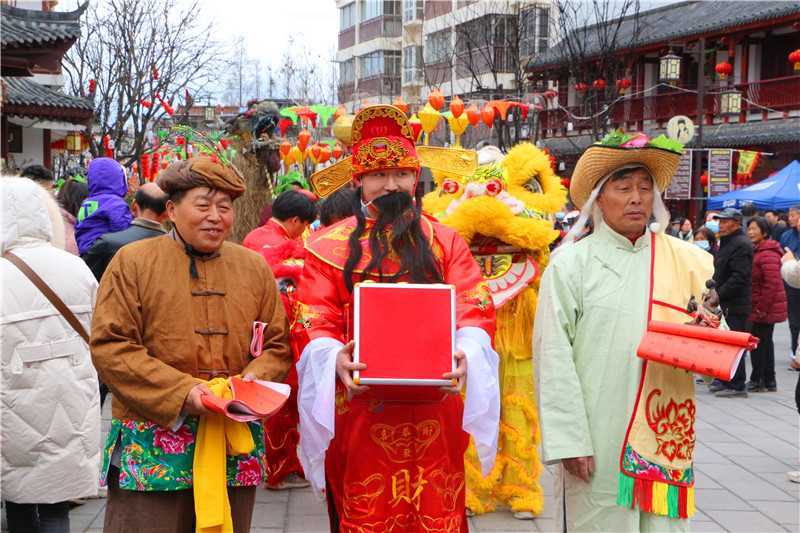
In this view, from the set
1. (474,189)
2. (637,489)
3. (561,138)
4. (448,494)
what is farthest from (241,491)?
(561,138)

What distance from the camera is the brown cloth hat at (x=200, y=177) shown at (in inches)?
118

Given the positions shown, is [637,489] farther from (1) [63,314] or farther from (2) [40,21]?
(2) [40,21]

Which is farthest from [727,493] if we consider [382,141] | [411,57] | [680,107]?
[411,57]

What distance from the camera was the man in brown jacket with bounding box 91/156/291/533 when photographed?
2.84m

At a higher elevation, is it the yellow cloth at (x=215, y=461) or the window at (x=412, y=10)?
the window at (x=412, y=10)

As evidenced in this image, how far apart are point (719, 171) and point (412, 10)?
925 inches

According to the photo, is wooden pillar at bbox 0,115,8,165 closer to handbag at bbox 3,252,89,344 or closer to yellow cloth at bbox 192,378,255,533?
handbag at bbox 3,252,89,344

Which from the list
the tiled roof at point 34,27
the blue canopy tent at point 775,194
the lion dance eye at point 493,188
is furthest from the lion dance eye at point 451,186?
the blue canopy tent at point 775,194

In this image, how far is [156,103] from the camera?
69.5ft

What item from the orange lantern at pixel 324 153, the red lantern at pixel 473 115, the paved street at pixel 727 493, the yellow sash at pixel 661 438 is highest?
the red lantern at pixel 473 115

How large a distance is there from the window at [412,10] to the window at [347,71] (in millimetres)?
5195

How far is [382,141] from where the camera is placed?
320cm

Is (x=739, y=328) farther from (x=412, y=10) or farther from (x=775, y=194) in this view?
(x=412, y=10)

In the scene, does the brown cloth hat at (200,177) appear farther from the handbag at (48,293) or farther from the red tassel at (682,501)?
the red tassel at (682,501)
